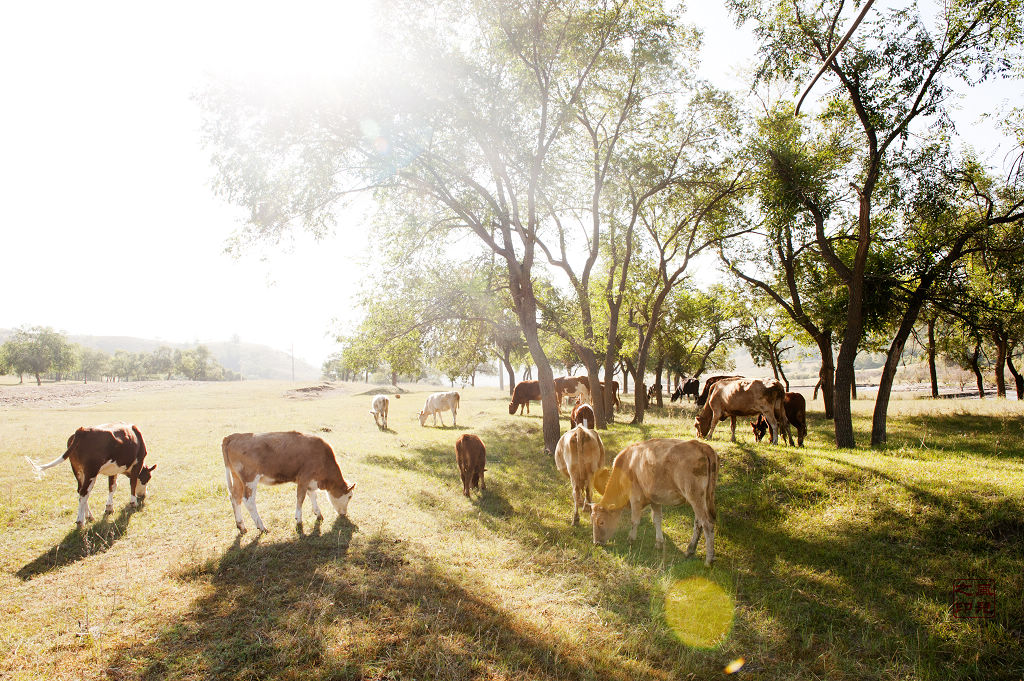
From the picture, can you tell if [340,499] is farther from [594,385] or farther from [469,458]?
[594,385]

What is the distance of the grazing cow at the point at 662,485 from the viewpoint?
735 centimetres

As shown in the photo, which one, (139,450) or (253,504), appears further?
(139,450)

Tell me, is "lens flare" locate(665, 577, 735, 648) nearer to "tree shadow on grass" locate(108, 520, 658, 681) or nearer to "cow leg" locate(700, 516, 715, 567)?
"cow leg" locate(700, 516, 715, 567)

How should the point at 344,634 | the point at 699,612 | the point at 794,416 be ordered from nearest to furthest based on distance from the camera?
the point at 344,634, the point at 699,612, the point at 794,416

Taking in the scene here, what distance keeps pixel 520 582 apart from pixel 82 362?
475ft

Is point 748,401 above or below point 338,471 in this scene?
above

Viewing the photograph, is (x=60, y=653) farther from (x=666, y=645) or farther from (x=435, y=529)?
(x=666, y=645)

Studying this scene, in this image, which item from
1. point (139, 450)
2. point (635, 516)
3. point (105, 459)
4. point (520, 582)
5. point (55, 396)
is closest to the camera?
point (520, 582)

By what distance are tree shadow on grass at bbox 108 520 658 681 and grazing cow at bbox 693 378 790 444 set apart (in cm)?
1097

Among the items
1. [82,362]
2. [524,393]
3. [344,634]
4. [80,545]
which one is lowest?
[344,634]

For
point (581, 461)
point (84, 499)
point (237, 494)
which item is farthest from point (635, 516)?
point (84, 499)

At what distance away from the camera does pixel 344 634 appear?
16.7 ft

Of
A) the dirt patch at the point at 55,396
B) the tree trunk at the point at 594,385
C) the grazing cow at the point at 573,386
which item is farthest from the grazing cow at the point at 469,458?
Answer: the dirt patch at the point at 55,396

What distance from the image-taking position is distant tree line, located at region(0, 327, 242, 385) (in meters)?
81.2
